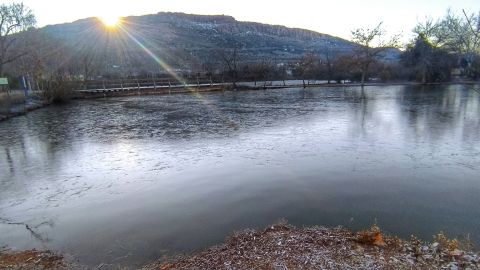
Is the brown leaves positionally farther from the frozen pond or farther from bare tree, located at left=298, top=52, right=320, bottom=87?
bare tree, located at left=298, top=52, right=320, bottom=87

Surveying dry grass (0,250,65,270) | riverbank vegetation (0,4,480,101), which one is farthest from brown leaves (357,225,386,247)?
riverbank vegetation (0,4,480,101)

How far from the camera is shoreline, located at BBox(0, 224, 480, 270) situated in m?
4.47

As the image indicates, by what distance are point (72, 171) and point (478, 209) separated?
9898 mm

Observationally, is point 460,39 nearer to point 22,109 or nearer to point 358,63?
point 358,63

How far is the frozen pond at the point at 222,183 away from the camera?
6.06m

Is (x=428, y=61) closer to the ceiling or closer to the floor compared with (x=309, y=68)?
closer to the ceiling

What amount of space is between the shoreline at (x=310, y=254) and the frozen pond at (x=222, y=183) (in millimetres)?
412

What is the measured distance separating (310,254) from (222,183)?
3.95 meters

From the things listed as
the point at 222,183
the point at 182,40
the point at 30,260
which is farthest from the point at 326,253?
the point at 182,40

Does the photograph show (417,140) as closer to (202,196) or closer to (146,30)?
(202,196)

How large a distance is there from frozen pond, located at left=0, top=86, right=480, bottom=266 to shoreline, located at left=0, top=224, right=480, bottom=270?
0.41m

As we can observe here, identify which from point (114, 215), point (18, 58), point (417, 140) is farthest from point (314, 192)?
point (18, 58)

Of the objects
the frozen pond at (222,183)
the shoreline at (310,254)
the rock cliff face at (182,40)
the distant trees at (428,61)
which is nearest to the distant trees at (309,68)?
the rock cliff face at (182,40)

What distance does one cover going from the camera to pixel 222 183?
8.42 metres
